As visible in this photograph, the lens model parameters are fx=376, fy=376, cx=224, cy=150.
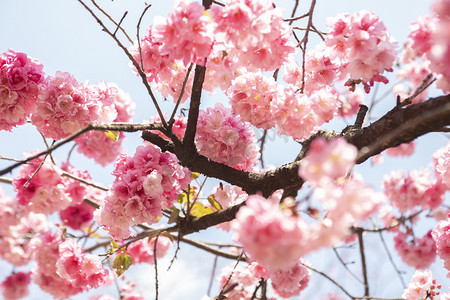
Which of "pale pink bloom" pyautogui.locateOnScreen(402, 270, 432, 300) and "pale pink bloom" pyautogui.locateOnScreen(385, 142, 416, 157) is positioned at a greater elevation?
"pale pink bloom" pyautogui.locateOnScreen(385, 142, 416, 157)

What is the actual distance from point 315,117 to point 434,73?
0.68 m

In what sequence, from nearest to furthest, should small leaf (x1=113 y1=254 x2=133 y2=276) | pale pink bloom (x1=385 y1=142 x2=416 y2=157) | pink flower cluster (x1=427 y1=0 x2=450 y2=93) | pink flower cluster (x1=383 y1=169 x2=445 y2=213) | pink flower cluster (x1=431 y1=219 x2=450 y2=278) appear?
pink flower cluster (x1=427 y1=0 x2=450 y2=93), pink flower cluster (x1=431 y1=219 x2=450 y2=278), small leaf (x1=113 y1=254 x2=133 y2=276), pink flower cluster (x1=383 y1=169 x2=445 y2=213), pale pink bloom (x1=385 y1=142 x2=416 y2=157)

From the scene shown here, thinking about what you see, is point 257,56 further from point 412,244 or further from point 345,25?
point 412,244

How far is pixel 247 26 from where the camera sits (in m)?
1.47

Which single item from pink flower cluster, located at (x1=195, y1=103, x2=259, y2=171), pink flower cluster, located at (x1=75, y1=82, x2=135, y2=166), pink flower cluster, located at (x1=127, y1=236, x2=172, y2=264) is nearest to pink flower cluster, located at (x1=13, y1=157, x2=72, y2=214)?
pink flower cluster, located at (x1=75, y1=82, x2=135, y2=166)

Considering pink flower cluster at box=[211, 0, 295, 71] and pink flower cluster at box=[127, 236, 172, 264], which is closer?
pink flower cluster at box=[211, 0, 295, 71]

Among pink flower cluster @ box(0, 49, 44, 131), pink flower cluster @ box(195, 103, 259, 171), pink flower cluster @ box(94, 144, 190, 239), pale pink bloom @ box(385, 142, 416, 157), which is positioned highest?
pale pink bloom @ box(385, 142, 416, 157)

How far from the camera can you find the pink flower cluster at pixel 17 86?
1.97 m

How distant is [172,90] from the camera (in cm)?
227

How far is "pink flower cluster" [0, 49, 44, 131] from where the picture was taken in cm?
197

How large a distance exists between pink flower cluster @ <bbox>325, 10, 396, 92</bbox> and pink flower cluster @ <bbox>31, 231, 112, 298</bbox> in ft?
5.89

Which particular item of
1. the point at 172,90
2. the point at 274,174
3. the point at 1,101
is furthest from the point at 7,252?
the point at 274,174

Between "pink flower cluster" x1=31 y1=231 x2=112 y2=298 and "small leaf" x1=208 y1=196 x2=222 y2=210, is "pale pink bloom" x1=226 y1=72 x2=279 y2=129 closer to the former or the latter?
"small leaf" x1=208 y1=196 x2=222 y2=210

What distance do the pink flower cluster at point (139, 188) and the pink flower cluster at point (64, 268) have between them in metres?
0.52
